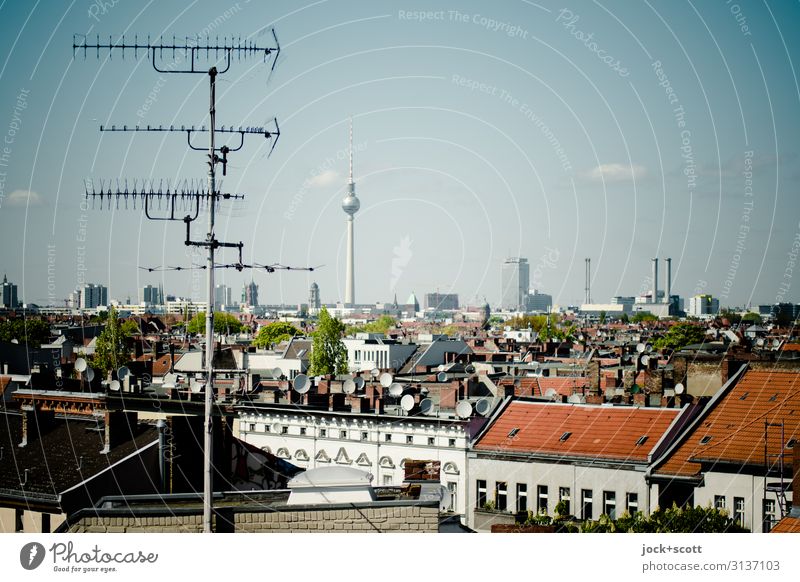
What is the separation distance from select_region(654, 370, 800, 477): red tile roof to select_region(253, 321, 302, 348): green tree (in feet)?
119

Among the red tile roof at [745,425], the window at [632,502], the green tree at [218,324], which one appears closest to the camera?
the red tile roof at [745,425]

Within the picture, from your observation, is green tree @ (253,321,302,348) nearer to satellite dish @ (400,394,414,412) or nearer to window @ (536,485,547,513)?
satellite dish @ (400,394,414,412)

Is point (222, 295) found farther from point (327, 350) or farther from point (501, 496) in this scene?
point (327, 350)

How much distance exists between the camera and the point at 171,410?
43.5 ft

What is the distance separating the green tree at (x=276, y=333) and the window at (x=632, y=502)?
36415 mm

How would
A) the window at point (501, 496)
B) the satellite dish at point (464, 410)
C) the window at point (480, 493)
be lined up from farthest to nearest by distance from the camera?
the satellite dish at point (464, 410), the window at point (480, 493), the window at point (501, 496)

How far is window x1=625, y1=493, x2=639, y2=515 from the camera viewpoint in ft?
34.2

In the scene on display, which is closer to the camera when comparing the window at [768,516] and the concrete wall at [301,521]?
the concrete wall at [301,521]

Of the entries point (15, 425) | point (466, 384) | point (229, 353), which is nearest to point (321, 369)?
point (229, 353)

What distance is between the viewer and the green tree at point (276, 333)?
47781 millimetres

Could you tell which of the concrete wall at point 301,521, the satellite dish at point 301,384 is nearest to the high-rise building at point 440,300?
the satellite dish at point 301,384

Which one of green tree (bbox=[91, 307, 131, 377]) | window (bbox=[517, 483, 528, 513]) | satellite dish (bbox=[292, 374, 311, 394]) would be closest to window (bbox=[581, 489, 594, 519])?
window (bbox=[517, 483, 528, 513])

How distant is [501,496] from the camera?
11.5 metres

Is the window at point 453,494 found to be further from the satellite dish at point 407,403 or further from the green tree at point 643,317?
the green tree at point 643,317
